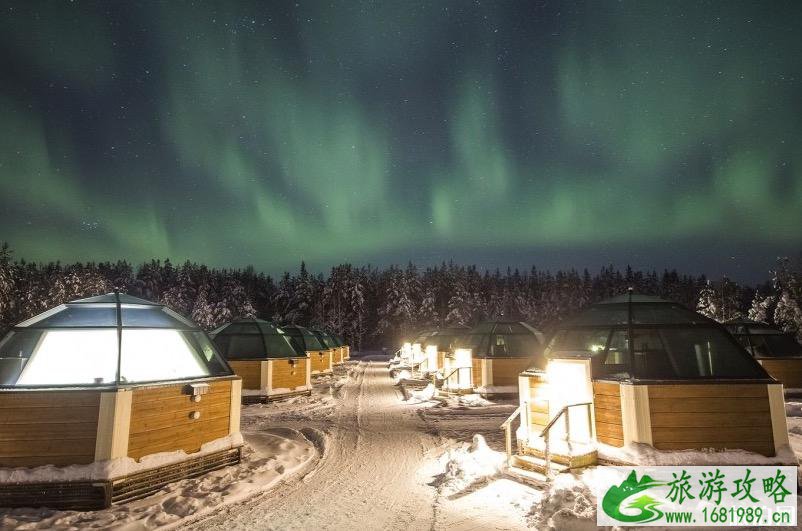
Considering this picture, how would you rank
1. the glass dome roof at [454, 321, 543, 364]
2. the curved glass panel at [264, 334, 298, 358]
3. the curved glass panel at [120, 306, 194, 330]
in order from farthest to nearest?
the glass dome roof at [454, 321, 543, 364] → the curved glass panel at [264, 334, 298, 358] → the curved glass panel at [120, 306, 194, 330]

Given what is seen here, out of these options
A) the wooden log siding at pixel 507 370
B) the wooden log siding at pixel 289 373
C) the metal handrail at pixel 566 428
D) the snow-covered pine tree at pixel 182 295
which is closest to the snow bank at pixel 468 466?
the metal handrail at pixel 566 428

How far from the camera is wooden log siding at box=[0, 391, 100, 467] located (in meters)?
6.70

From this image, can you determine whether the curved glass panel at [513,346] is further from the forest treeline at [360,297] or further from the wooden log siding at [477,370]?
the forest treeline at [360,297]

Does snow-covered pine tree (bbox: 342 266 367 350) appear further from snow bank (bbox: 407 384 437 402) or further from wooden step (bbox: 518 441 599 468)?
wooden step (bbox: 518 441 599 468)

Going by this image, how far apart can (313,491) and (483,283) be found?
275ft

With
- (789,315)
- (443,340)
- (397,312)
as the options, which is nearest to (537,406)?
(443,340)

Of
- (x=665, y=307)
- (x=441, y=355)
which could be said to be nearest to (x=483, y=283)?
(x=441, y=355)

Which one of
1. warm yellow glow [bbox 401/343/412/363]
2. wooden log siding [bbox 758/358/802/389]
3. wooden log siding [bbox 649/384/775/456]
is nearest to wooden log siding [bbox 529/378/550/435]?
wooden log siding [bbox 649/384/775/456]

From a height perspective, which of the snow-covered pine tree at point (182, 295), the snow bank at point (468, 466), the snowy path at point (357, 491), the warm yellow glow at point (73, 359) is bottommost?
the snowy path at point (357, 491)

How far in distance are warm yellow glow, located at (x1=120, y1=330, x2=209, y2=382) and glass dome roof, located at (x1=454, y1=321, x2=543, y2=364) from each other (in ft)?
43.2

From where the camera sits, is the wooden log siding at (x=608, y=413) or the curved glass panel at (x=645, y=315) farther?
the curved glass panel at (x=645, y=315)

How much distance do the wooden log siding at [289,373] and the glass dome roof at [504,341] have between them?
8.01 metres

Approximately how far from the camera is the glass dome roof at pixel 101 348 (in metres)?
7.44

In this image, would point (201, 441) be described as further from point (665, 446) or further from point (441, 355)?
point (441, 355)
